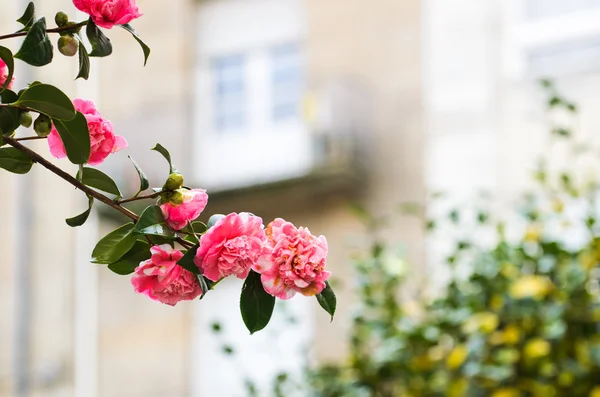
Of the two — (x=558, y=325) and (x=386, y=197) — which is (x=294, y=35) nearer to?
(x=386, y=197)

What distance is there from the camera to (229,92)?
20.3 ft

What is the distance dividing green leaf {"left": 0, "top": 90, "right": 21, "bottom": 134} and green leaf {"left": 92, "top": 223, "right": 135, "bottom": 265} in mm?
121

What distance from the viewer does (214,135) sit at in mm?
6121

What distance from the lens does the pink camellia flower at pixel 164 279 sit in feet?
2.75

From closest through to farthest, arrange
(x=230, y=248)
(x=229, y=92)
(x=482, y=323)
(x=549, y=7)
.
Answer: (x=230, y=248), (x=482, y=323), (x=549, y=7), (x=229, y=92)

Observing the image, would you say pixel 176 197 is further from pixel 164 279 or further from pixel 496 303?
pixel 496 303

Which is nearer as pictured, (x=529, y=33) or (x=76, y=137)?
(x=76, y=137)

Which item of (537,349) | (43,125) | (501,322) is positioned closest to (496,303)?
(501,322)

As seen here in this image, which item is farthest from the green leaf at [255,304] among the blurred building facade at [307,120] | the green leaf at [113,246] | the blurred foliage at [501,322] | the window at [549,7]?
the window at [549,7]

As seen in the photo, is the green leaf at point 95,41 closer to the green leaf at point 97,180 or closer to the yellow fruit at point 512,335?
the green leaf at point 97,180

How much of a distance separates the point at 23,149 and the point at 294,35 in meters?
5.15

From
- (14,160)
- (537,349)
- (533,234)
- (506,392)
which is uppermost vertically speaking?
(14,160)

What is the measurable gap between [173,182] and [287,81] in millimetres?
5215

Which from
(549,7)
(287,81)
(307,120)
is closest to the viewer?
(549,7)
